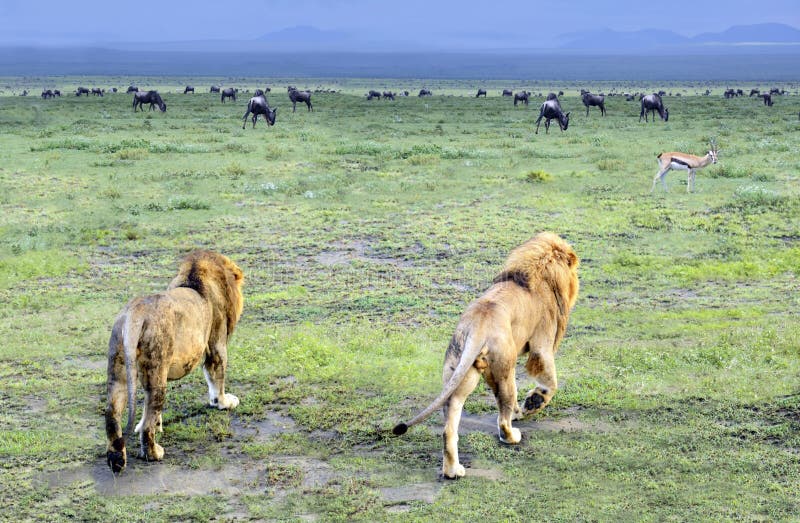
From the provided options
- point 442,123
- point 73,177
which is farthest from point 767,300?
point 442,123

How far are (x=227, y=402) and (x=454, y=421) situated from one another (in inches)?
103

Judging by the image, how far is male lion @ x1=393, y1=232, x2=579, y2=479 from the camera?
666 centimetres

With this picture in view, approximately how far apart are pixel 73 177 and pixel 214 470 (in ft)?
54.9

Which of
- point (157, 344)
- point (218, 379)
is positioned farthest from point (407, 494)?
point (218, 379)

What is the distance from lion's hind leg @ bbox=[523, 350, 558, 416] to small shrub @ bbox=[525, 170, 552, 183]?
14.0m

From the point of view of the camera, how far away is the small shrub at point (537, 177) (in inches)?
844

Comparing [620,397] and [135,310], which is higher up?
[135,310]

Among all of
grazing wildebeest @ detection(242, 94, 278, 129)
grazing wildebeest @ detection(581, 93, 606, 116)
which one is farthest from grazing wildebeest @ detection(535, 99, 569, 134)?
grazing wildebeest @ detection(242, 94, 278, 129)

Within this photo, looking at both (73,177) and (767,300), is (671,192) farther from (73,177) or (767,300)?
(73,177)

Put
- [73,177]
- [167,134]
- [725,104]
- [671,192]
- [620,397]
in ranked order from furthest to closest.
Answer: [725,104], [167,134], [73,177], [671,192], [620,397]

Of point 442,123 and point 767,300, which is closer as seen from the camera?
point 767,300

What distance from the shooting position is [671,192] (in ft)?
64.7

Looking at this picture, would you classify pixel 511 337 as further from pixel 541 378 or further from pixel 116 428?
pixel 116 428

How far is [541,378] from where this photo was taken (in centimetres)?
764
